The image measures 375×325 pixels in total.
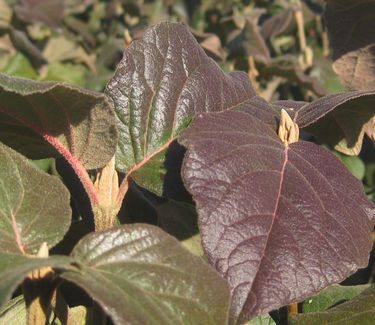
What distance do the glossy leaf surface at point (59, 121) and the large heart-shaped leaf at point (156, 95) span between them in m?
0.05

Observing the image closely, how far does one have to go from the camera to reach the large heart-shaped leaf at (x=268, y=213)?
2.76 ft

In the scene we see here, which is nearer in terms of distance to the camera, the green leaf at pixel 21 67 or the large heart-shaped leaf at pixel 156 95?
the large heart-shaped leaf at pixel 156 95

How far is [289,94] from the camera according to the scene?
2686 millimetres

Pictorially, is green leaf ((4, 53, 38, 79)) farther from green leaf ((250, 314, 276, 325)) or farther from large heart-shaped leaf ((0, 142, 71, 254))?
large heart-shaped leaf ((0, 142, 71, 254))

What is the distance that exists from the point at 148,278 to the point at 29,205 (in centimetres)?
17

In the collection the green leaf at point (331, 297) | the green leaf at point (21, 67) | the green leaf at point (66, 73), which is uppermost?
the green leaf at point (331, 297)

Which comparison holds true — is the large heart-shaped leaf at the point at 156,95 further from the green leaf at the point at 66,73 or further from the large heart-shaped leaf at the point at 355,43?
the green leaf at the point at 66,73

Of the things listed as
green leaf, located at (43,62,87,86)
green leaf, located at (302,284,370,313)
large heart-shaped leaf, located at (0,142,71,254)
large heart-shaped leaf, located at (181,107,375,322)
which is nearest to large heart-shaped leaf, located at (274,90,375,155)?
large heart-shaped leaf, located at (181,107,375,322)

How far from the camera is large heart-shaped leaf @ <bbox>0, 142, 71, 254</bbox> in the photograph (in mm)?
881

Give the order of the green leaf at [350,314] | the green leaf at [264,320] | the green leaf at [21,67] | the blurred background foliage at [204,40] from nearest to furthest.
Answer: the green leaf at [350,314] → the green leaf at [264,320] → the blurred background foliage at [204,40] → the green leaf at [21,67]

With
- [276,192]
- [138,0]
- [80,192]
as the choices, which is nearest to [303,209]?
[276,192]

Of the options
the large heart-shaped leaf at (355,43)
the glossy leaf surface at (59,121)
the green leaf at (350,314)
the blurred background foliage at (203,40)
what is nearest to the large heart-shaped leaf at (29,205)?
the glossy leaf surface at (59,121)

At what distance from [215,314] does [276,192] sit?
0.17 meters

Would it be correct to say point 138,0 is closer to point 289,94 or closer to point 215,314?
point 289,94
